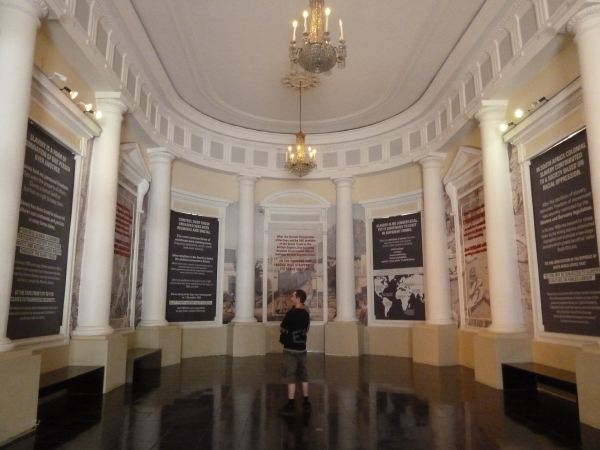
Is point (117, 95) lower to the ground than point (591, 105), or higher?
higher

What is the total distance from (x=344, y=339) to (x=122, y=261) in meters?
4.76

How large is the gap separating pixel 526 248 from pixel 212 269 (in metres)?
6.13

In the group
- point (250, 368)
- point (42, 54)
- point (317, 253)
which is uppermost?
point (42, 54)

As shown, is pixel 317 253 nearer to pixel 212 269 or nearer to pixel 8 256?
pixel 212 269

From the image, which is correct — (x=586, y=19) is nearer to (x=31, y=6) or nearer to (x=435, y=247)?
(x=435, y=247)

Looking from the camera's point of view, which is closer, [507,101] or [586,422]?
[586,422]

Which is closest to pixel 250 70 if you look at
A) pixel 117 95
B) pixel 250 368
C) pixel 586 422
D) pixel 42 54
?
pixel 117 95

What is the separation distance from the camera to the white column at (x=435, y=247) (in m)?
8.51

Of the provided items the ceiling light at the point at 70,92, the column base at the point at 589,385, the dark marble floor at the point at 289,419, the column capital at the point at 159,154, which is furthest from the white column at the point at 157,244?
the column base at the point at 589,385

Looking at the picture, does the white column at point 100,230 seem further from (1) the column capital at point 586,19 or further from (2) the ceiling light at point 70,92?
(1) the column capital at point 586,19

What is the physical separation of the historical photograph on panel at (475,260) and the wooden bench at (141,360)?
17.7 ft

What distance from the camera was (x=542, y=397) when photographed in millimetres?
5512

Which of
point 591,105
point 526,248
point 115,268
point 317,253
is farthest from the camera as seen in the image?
point 317,253

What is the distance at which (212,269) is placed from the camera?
9.79 m
